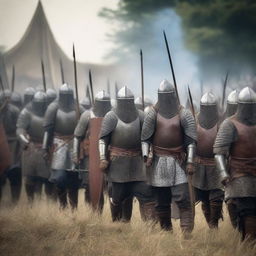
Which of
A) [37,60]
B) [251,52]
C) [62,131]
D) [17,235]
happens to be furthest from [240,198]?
[37,60]

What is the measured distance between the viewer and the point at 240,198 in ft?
19.6

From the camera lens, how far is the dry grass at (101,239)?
5902 mm

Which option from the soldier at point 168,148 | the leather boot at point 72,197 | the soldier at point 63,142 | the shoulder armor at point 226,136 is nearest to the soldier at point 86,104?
the soldier at point 63,142

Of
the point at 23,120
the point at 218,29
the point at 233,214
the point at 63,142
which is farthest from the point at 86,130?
the point at 218,29

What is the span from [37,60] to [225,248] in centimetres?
1226

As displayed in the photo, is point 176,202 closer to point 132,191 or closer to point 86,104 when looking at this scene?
point 132,191

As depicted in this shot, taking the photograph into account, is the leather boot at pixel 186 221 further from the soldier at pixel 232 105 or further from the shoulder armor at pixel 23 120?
the shoulder armor at pixel 23 120

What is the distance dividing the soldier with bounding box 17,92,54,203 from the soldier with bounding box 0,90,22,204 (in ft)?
1.21

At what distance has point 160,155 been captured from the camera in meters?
6.64

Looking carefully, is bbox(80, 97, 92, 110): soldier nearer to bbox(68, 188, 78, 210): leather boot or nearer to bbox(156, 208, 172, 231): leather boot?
bbox(68, 188, 78, 210): leather boot

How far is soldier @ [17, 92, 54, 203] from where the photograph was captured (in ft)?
30.8

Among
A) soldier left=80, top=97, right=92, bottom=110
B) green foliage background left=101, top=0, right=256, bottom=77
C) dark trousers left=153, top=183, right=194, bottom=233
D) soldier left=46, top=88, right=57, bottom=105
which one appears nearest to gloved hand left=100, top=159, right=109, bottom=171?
dark trousers left=153, top=183, right=194, bottom=233

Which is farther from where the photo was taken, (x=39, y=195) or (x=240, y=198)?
(x=39, y=195)

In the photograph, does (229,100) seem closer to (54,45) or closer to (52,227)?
(52,227)
